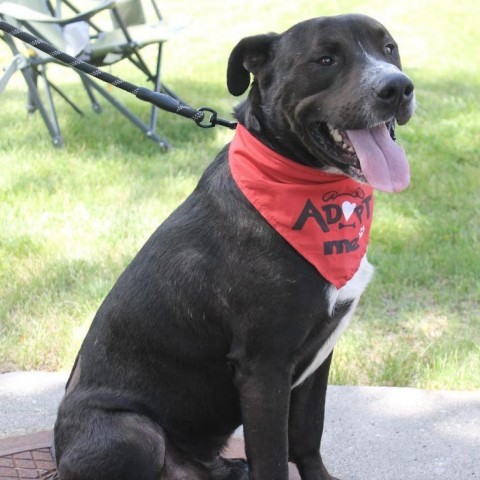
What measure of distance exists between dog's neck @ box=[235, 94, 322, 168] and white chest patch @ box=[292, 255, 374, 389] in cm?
37

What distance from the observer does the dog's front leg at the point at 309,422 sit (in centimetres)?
289

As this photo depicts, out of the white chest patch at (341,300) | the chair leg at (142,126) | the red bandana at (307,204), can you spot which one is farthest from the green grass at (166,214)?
the white chest patch at (341,300)

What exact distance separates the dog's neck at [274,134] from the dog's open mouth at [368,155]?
3.3 inches

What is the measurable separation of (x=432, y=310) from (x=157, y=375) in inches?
84.3

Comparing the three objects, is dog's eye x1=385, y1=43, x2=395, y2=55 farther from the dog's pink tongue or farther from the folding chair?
the folding chair

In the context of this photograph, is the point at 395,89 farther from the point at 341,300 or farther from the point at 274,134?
the point at 341,300

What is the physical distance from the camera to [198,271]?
2.59 metres

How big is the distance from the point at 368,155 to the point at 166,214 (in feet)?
10.1

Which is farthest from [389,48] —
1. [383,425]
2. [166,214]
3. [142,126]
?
[142,126]

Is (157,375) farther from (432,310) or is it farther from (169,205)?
(169,205)

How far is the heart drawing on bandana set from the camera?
8.73ft

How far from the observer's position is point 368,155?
2.50m

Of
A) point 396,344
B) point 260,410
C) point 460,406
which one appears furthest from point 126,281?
point 396,344

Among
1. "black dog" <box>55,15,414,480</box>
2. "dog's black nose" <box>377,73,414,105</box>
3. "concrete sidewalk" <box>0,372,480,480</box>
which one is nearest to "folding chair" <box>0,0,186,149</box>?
"concrete sidewalk" <box>0,372,480,480</box>
